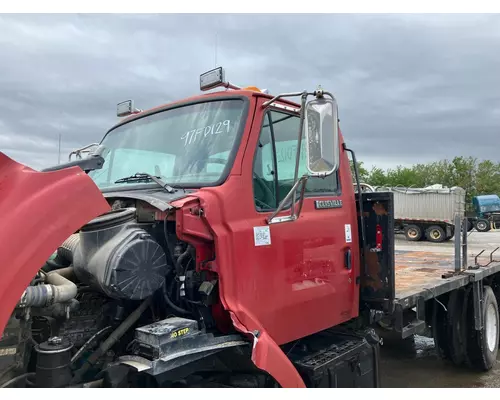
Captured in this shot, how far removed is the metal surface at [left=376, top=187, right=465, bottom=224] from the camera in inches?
900

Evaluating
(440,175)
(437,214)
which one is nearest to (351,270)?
(437,214)

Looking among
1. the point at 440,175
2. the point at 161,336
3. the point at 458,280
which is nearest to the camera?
the point at 161,336

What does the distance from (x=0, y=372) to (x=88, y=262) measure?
0.70m

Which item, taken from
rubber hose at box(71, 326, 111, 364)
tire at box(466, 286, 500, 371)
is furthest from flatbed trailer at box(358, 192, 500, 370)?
rubber hose at box(71, 326, 111, 364)

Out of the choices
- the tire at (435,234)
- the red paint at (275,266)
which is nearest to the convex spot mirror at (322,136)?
the red paint at (275,266)

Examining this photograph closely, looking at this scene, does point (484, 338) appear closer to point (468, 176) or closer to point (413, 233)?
point (413, 233)

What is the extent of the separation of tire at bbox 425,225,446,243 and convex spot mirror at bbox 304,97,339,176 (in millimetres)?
22260

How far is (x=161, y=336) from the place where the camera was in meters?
2.30

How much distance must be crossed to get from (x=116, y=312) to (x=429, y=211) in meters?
22.8

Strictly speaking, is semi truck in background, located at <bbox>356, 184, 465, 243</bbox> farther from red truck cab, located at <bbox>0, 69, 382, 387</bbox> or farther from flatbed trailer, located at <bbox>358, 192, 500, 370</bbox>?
red truck cab, located at <bbox>0, 69, 382, 387</bbox>

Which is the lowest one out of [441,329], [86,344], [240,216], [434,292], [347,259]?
[441,329]

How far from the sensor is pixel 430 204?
23.4 meters

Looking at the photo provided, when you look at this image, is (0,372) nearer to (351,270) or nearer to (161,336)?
(161,336)

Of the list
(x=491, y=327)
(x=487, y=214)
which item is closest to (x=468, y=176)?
(x=487, y=214)
